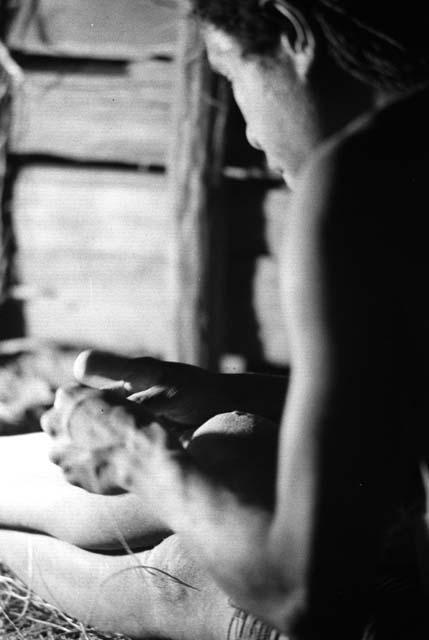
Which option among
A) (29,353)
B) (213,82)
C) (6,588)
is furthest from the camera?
(29,353)

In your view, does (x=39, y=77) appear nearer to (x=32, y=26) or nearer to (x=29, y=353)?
(x=32, y=26)

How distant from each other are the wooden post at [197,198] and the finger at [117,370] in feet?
5.18

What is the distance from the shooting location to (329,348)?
0.97 metres

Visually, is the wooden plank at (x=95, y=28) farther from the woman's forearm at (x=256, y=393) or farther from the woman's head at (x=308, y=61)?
the woman's head at (x=308, y=61)

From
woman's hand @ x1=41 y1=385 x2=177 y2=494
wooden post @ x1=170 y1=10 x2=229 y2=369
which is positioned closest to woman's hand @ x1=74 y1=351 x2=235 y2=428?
woman's hand @ x1=41 y1=385 x2=177 y2=494

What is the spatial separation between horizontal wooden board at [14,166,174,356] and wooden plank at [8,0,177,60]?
535 mm

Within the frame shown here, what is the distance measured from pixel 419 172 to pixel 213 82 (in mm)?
2258

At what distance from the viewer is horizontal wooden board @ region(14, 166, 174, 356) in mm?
3480

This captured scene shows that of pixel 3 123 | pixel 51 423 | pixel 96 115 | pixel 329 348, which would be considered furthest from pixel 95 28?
pixel 329 348

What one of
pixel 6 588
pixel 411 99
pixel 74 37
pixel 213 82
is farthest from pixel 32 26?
pixel 411 99

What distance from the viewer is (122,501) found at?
149cm

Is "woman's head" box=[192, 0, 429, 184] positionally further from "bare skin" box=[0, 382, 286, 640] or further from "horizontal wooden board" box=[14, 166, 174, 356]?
"horizontal wooden board" box=[14, 166, 174, 356]

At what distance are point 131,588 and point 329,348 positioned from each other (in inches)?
30.2

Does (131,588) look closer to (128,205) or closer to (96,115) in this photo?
(128,205)
